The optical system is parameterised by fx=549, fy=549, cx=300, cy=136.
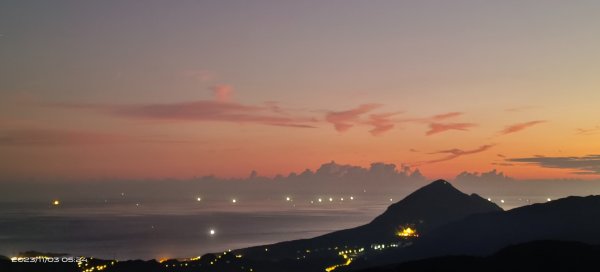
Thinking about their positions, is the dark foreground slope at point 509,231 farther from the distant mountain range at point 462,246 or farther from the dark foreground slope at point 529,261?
the dark foreground slope at point 529,261

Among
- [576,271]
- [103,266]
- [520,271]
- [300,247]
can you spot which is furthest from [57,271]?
[576,271]

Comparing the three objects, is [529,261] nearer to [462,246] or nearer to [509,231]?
[462,246]

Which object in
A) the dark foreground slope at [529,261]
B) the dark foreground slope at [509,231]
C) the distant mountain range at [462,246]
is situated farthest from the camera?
the dark foreground slope at [509,231]

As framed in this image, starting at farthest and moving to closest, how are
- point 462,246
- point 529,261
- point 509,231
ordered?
point 509,231, point 462,246, point 529,261

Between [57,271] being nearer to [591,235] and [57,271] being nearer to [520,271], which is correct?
[520,271]

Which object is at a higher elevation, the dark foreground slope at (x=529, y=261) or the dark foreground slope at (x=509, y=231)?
the dark foreground slope at (x=509, y=231)

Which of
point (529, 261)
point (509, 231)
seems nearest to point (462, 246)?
point (509, 231)

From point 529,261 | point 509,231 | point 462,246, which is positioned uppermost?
point 509,231

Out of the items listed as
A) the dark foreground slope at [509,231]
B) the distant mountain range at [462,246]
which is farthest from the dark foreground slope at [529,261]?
the dark foreground slope at [509,231]

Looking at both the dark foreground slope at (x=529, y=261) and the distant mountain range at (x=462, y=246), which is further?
the distant mountain range at (x=462, y=246)
